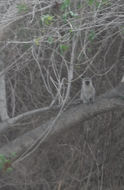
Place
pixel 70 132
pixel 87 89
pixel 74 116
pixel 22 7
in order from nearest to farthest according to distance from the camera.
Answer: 1. pixel 22 7
2. pixel 74 116
3. pixel 87 89
4. pixel 70 132

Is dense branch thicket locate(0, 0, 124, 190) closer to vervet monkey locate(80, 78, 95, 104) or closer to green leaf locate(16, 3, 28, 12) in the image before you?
vervet monkey locate(80, 78, 95, 104)

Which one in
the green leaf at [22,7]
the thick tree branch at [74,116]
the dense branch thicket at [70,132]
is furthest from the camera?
the dense branch thicket at [70,132]

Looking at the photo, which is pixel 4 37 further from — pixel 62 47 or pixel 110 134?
pixel 110 134

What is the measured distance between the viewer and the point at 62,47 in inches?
163

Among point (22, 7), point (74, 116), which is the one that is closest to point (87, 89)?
point (74, 116)

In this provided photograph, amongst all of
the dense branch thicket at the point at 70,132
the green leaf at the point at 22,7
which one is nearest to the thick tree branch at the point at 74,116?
the dense branch thicket at the point at 70,132

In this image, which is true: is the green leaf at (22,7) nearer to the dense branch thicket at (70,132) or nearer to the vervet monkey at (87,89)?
the dense branch thicket at (70,132)

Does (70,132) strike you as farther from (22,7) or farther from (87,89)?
(22,7)

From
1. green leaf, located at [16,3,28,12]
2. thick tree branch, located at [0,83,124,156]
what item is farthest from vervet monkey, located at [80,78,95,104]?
green leaf, located at [16,3,28,12]

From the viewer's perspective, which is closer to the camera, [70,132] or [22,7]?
[22,7]

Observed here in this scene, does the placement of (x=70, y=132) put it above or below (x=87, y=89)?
below

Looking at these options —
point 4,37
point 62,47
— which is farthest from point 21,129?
point 62,47

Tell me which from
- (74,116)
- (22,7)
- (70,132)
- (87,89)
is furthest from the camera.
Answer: (70,132)

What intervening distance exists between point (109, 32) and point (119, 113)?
1.55 m
